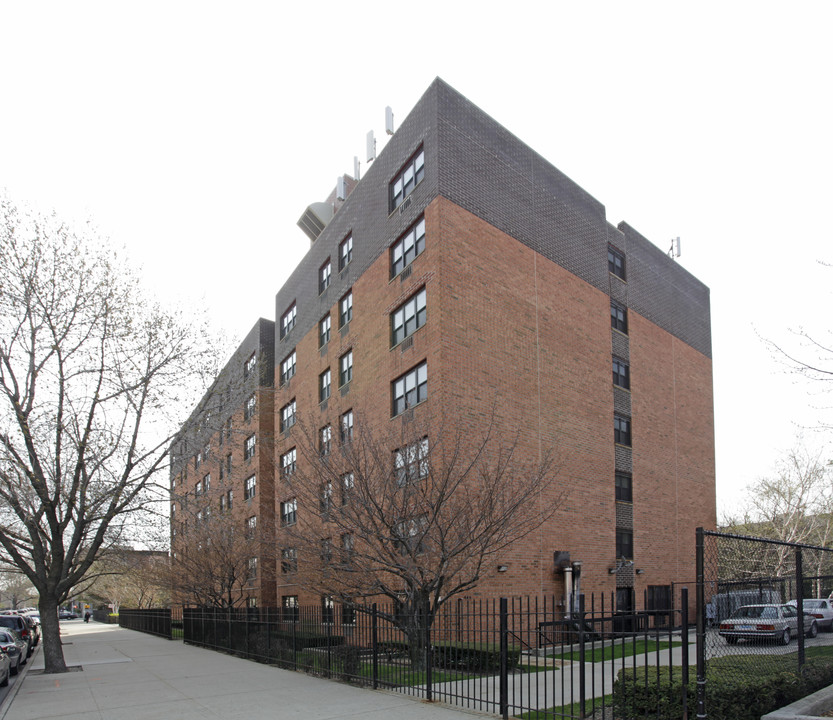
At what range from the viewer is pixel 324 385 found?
3272 cm

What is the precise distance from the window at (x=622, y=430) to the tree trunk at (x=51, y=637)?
20.5 metres

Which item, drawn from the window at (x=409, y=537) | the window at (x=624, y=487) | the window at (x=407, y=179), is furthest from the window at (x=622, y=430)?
the window at (x=409, y=537)

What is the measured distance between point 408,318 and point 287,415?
1536 cm

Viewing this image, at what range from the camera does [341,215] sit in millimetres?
32438

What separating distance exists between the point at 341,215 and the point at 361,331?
21.8ft

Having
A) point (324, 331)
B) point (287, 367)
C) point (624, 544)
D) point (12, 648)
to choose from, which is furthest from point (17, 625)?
point (624, 544)

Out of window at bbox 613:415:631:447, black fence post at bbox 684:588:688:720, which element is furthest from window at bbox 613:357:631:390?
black fence post at bbox 684:588:688:720

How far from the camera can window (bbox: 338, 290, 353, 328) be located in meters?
30.5

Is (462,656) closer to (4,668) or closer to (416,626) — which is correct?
(416,626)

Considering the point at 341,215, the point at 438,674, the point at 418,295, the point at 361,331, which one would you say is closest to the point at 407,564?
the point at 438,674

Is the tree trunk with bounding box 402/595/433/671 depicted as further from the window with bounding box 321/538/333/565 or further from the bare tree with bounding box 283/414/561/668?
the window with bounding box 321/538/333/565

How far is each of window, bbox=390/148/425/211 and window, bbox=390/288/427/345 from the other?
3938 mm

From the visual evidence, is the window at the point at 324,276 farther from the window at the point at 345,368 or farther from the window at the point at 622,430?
the window at the point at 622,430

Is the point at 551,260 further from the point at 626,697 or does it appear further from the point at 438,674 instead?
the point at 626,697
